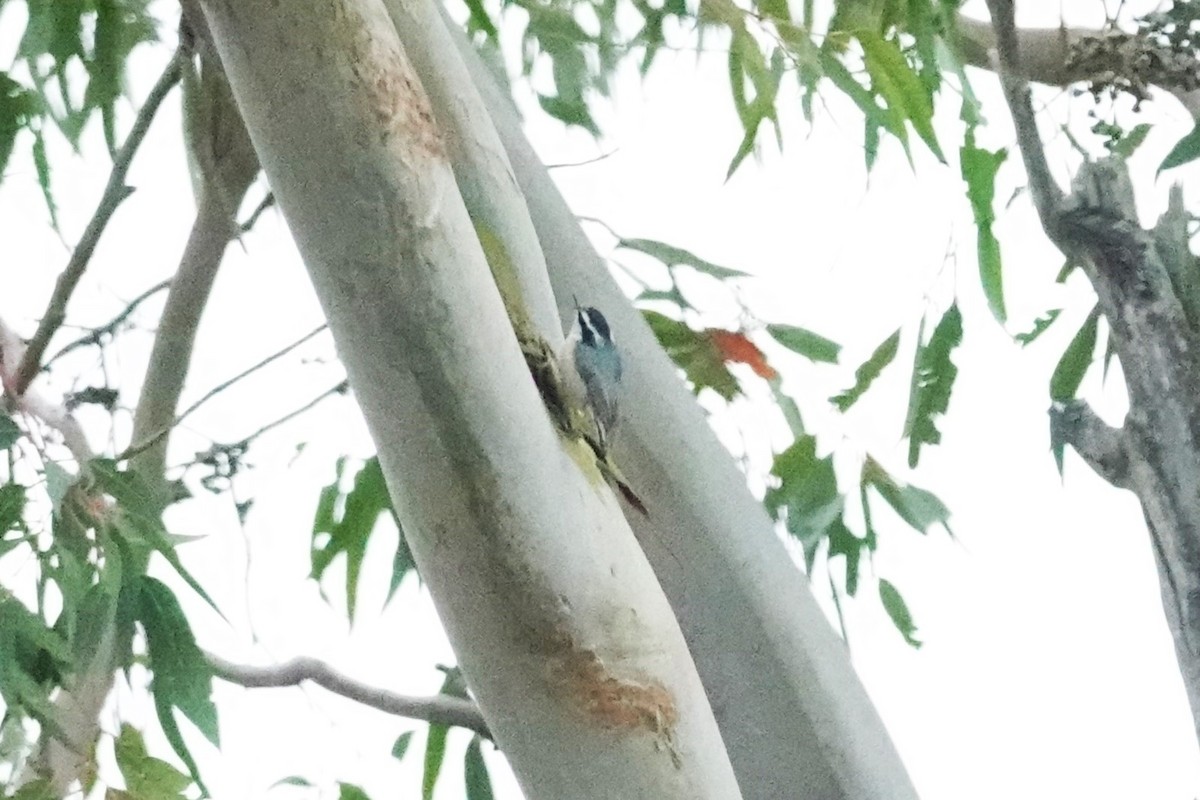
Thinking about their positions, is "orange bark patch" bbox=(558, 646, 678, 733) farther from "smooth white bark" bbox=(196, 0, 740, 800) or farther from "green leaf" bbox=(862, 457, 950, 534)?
"green leaf" bbox=(862, 457, 950, 534)

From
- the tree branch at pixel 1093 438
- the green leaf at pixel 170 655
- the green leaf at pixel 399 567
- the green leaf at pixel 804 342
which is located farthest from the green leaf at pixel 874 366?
the green leaf at pixel 170 655

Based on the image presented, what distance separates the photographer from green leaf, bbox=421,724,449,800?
25.2 inches

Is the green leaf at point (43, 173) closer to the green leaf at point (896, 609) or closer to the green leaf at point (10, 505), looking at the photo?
the green leaf at point (10, 505)

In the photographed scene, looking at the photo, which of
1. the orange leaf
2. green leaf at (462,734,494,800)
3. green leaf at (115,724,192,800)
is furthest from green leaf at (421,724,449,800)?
the orange leaf

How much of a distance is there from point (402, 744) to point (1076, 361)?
18.1 inches

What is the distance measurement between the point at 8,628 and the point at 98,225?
188mm

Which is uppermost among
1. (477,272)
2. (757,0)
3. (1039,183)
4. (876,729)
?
(757,0)

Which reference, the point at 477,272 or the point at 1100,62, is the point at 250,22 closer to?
the point at 477,272

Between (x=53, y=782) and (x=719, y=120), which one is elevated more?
(x=719, y=120)

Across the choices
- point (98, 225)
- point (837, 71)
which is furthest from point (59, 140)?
point (837, 71)

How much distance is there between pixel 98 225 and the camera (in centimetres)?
53

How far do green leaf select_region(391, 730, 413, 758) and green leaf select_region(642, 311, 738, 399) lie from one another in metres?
0.29

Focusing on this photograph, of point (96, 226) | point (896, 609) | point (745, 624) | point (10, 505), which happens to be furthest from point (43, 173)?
point (896, 609)

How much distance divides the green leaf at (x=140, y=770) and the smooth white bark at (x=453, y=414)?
281mm
